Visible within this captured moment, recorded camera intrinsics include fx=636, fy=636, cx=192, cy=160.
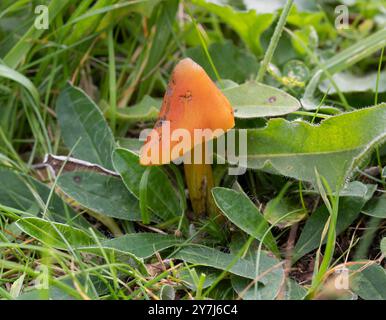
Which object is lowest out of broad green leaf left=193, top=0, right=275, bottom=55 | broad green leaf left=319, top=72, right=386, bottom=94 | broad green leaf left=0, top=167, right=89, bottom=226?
broad green leaf left=0, top=167, right=89, bottom=226

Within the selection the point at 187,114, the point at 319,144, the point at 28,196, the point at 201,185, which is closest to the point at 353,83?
the point at 319,144

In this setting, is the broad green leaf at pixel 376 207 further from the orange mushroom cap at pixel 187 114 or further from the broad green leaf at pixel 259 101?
the orange mushroom cap at pixel 187 114

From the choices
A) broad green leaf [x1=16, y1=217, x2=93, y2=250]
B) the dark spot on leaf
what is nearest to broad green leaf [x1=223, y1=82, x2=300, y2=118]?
the dark spot on leaf

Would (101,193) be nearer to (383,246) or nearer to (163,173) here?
(163,173)

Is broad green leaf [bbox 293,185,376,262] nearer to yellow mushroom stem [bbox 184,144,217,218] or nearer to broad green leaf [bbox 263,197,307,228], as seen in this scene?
broad green leaf [bbox 263,197,307,228]

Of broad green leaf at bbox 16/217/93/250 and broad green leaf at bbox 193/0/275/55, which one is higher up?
broad green leaf at bbox 193/0/275/55

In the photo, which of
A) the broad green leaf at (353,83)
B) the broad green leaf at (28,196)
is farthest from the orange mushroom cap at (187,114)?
the broad green leaf at (353,83)

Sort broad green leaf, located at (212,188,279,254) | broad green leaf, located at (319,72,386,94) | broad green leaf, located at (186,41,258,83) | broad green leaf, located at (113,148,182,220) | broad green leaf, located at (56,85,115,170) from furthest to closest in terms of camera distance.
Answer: broad green leaf, located at (186,41,258,83), broad green leaf, located at (319,72,386,94), broad green leaf, located at (56,85,115,170), broad green leaf, located at (113,148,182,220), broad green leaf, located at (212,188,279,254)

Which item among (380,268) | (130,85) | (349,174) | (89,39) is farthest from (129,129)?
(380,268)
